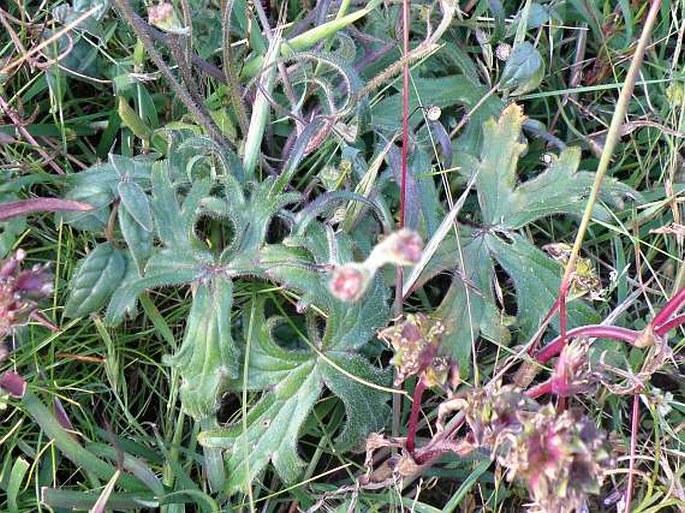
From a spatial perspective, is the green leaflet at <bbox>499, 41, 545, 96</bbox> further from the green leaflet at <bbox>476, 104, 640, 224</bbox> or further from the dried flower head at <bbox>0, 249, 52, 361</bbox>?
the dried flower head at <bbox>0, 249, 52, 361</bbox>

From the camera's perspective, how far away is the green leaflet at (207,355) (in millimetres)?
1911

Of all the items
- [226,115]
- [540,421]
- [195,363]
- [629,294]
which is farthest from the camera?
[629,294]

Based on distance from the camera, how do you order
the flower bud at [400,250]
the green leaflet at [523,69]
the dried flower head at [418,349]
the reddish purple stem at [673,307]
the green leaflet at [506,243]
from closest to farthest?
the flower bud at [400,250], the dried flower head at [418,349], the reddish purple stem at [673,307], the green leaflet at [506,243], the green leaflet at [523,69]

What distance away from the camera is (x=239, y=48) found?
90.0 inches

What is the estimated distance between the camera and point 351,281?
1106 millimetres

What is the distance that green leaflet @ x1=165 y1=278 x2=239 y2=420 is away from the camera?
1.91 meters

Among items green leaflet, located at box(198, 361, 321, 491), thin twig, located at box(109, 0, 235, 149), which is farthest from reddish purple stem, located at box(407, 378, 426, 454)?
thin twig, located at box(109, 0, 235, 149)

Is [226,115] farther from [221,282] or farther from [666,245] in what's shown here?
[666,245]

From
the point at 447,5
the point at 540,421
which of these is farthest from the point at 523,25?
the point at 540,421

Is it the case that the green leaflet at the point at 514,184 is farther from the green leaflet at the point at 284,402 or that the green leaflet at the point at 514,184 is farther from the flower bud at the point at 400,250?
the flower bud at the point at 400,250

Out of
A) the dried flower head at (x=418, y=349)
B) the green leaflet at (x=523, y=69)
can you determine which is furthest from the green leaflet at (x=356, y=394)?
the green leaflet at (x=523, y=69)

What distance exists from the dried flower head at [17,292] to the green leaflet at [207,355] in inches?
14.5

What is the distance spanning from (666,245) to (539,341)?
0.60 m

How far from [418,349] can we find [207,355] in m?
0.59
